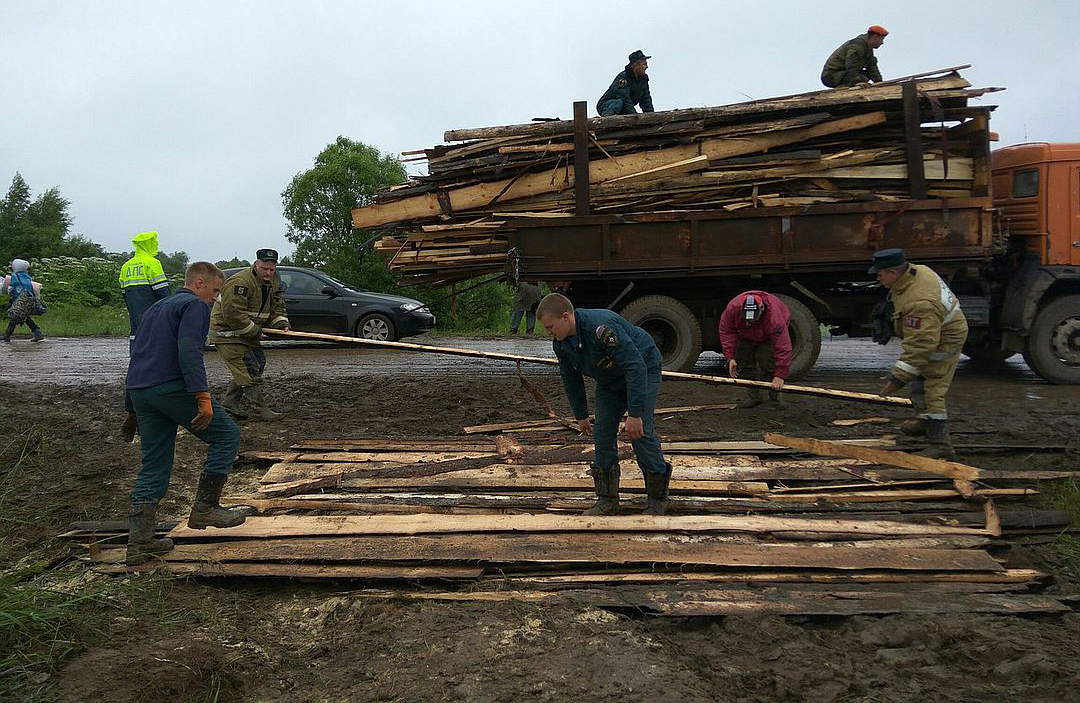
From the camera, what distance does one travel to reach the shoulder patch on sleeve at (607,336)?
15.2ft

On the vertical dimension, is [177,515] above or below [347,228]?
below

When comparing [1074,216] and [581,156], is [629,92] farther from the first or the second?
[1074,216]

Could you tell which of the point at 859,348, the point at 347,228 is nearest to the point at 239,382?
the point at 859,348

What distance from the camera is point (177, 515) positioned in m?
5.38

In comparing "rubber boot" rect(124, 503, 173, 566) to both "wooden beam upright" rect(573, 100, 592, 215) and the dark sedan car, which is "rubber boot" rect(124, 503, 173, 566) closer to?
"wooden beam upright" rect(573, 100, 592, 215)

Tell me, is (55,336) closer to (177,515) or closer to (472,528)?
(177,515)

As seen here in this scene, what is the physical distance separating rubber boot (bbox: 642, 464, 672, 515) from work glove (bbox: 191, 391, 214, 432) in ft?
9.44

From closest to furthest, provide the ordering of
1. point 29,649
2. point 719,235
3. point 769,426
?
point 29,649 < point 769,426 < point 719,235

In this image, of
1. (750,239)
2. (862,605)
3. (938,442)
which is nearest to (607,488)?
(862,605)

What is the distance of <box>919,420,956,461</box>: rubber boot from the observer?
609cm

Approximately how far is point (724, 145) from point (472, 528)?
21.8 ft

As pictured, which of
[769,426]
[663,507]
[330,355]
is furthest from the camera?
[330,355]

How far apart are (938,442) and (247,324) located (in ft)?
21.5

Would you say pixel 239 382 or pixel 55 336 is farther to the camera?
pixel 55 336
